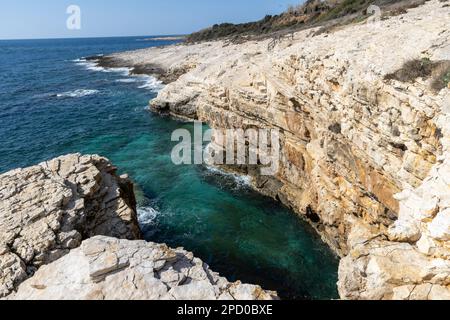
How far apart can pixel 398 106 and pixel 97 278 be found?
1319cm

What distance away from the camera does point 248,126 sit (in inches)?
1115

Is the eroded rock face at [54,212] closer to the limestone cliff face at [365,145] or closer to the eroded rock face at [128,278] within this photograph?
the eroded rock face at [128,278]

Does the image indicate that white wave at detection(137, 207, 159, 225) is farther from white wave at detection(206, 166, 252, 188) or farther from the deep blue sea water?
white wave at detection(206, 166, 252, 188)

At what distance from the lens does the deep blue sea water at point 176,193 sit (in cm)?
1928

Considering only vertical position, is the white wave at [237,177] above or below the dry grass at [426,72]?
below

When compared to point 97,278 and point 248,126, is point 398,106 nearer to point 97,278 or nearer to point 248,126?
point 97,278

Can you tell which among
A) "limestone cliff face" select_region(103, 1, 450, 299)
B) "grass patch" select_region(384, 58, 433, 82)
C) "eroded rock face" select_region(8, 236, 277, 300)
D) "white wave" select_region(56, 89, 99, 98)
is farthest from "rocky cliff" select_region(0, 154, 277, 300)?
"white wave" select_region(56, 89, 99, 98)

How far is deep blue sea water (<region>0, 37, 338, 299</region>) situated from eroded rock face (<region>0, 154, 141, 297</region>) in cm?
502

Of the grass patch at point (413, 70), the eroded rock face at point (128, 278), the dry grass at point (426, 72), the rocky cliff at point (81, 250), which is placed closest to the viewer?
the eroded rock face at point (128, 278)

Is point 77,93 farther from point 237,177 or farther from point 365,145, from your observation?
point 365,145

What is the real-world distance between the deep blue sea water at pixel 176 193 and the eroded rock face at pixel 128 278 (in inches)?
307

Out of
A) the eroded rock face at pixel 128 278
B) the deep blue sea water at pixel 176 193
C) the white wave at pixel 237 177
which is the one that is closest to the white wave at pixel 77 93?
the deep blue sea water at pixel 176 193

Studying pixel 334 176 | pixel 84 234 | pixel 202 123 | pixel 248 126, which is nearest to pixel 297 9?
pixel 202 123

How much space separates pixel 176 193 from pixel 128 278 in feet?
54.6
